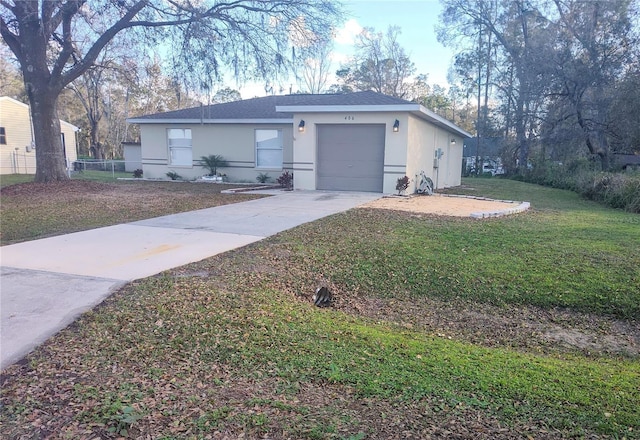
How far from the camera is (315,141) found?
587 inches

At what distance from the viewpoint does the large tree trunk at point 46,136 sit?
50.7ft

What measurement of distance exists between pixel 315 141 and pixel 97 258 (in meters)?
9.94

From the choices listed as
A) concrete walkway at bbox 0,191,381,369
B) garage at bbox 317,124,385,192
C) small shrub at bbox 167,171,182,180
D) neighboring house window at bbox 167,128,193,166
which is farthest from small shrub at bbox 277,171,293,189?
small shrub at bbox 167,171,182,180

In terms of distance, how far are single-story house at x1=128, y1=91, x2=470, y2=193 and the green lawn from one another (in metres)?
8.14

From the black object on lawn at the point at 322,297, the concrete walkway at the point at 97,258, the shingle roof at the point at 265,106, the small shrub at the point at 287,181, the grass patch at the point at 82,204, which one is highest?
the shingle roof at the point at 265,106

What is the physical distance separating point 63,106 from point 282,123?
119 ft

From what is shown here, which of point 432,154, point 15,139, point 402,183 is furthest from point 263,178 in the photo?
point 15,139

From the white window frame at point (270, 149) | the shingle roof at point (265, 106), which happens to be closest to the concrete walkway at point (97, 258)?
the shingle roof at point (265, 106)

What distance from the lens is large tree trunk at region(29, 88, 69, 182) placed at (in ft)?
50.7

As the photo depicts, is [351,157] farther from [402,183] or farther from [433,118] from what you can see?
[433,118]

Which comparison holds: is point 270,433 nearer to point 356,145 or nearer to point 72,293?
point 72,293

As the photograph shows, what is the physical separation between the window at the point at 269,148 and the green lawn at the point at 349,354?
12202mm

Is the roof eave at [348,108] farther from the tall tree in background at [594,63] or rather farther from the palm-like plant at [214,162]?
the tall tree in background at [594,63]

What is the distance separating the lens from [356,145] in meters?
14.7
